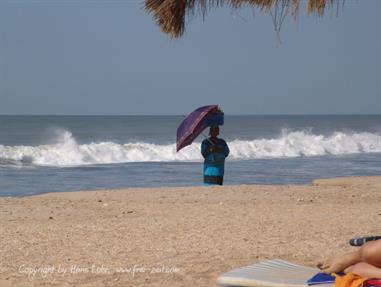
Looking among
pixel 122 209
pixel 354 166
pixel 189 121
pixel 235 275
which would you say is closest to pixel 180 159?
pixel 354 166

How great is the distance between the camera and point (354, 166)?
26.0 metres

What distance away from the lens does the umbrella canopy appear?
1309cm

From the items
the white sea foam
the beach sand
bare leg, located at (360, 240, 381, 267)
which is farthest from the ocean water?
bare leg, located at (360, 240, 381, 267)

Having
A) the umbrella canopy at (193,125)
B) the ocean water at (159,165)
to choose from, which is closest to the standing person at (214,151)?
the umbrella canopy at (193,125)

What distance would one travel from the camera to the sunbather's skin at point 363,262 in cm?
523

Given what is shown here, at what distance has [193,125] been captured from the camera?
13.1m

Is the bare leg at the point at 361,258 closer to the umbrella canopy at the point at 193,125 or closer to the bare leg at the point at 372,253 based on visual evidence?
the bare leg at the point at 372,253

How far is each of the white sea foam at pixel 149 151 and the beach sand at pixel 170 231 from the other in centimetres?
1621

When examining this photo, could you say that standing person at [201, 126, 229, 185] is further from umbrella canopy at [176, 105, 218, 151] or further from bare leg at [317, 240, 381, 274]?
bare leg at [317, 240, 381, 274]

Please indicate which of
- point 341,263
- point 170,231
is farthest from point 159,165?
point 341,263

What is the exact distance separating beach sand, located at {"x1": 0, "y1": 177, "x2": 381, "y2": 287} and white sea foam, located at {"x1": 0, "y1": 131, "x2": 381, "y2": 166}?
16.2 meters

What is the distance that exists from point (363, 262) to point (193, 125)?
793cm

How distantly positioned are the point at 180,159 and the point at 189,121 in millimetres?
16926

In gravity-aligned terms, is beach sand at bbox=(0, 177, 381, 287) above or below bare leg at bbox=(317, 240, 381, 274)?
below
